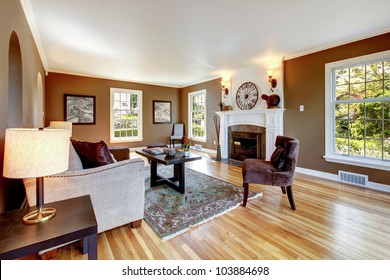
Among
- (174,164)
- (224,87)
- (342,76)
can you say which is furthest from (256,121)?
(174,164)

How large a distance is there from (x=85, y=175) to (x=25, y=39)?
7.05 feet

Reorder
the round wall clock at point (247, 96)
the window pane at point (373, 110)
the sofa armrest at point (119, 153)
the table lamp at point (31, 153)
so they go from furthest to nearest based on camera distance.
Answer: the round wall clock at point (247, 96), the sofa armrest at point (119, 153), the window pane at point (373, 110), the table lamp at point (31, 153)

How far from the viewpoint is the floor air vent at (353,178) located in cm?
327

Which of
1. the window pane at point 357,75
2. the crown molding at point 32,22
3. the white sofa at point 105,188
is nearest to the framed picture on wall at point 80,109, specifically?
the crown molding at point 32,22

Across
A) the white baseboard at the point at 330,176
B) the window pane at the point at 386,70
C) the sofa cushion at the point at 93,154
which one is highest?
the window pane at the point at 386,70

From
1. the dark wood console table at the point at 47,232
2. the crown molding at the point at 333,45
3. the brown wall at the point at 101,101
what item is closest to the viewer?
the dark wood console table at the point at 47,232

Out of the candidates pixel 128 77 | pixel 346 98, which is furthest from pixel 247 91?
pixel 128 77

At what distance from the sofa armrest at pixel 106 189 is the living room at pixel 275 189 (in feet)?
0.68

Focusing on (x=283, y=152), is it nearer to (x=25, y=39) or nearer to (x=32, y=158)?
(x=32, y=158)

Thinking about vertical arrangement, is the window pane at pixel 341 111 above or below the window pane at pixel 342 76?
below

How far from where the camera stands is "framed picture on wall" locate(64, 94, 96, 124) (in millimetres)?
5527

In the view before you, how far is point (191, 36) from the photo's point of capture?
3.17 m

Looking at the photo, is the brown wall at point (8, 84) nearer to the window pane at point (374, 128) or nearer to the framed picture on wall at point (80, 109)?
the framed picture on wall at point (80, 109)

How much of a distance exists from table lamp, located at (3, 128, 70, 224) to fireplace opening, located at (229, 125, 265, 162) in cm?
426
